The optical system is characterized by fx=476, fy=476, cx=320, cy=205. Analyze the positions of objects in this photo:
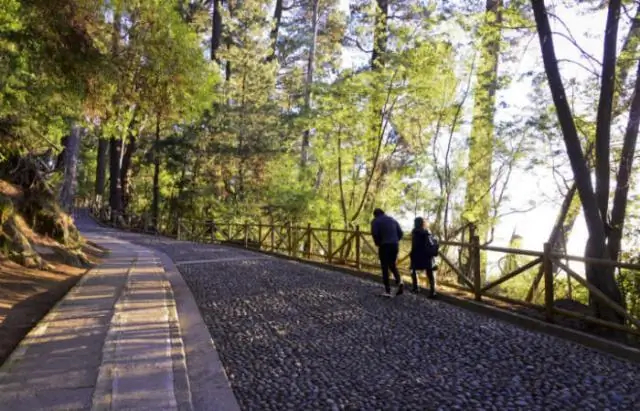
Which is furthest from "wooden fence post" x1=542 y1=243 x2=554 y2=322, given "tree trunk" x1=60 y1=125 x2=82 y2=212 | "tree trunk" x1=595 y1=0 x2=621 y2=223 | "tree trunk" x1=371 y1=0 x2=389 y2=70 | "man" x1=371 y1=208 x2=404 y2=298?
"tree trunk" x1=60 y1=125 x2=82 y2=212

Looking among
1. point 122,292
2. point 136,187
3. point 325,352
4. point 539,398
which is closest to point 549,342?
point 539,398

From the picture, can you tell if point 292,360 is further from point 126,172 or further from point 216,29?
point 126,172

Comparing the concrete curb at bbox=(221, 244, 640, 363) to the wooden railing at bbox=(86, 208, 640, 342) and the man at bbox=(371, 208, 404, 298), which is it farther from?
the man at bbox=(371, 208, 404, 298)

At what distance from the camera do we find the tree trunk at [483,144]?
14625 mm

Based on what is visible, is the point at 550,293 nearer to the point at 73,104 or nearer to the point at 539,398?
the point at 539,398

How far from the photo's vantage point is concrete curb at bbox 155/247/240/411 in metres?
3.67

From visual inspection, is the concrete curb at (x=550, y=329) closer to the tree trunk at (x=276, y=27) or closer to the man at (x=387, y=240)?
the man at (x=387, y=240)

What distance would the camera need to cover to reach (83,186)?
171 ft

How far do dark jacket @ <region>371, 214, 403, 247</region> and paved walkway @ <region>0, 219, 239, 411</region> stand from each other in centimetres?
328

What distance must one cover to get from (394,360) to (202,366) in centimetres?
187

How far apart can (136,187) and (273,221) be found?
2047 centimetres

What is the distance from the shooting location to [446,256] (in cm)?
1001

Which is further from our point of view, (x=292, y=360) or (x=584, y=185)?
(x=584, y=185)

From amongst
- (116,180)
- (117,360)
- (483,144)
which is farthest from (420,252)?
(116,180)
